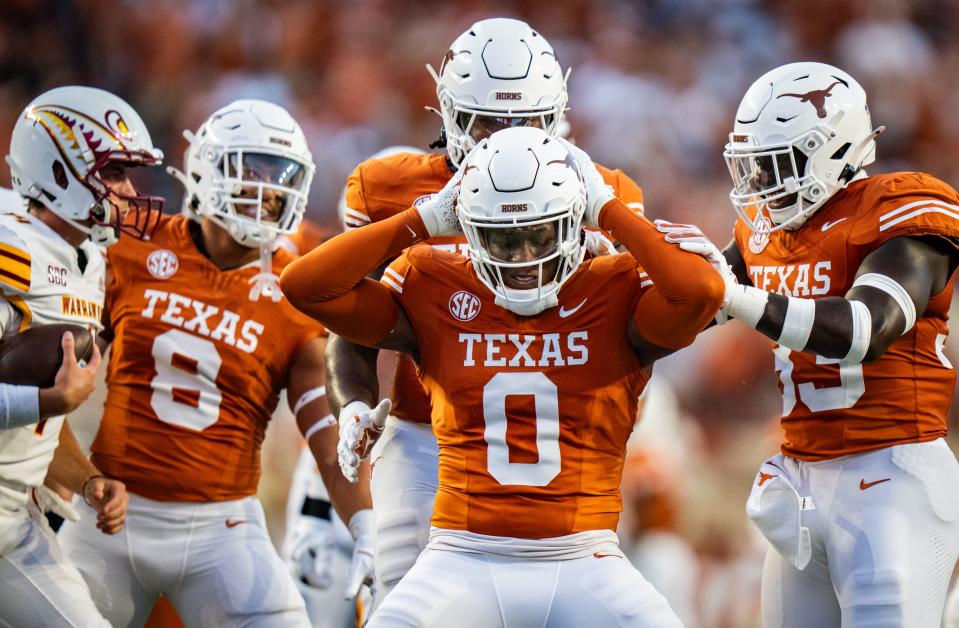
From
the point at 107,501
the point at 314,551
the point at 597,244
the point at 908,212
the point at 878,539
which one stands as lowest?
the point at 314,551

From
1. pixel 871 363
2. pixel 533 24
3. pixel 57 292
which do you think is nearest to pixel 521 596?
pixel 871 363

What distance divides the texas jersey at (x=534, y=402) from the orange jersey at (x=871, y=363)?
0.47 metres

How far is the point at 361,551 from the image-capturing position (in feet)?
11.0

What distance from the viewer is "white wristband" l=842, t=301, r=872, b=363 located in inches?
104

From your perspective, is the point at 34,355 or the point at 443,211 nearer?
the point at 443,211

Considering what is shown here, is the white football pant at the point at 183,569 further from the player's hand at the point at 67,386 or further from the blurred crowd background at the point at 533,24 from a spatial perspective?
the blurred crowd background at the point at 533,24

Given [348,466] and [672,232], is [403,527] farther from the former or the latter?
[672,232]

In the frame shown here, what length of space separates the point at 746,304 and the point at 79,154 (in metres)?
1.79

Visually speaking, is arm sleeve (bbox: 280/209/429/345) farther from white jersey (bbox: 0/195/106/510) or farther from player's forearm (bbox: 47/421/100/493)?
→ player's forearm (bbox: 47/421/100/493)

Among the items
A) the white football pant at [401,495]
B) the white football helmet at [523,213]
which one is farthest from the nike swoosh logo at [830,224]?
the white football pant at [401,495]

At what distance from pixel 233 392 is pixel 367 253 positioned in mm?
986

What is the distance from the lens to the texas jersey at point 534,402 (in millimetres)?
2588

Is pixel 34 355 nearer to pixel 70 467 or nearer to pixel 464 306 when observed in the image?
pixel 70 467

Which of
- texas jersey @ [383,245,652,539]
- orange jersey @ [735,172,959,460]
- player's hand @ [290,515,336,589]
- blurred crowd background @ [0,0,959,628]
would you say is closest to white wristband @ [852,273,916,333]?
orange jersey @ [735,172,959,460]
